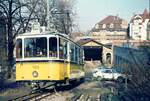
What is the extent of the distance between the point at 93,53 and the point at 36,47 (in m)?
59.3

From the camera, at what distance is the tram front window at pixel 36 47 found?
21.7 m

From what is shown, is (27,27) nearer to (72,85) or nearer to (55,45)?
(72,85)

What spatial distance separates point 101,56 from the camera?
3159 inches

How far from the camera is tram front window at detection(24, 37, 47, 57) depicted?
21672mm

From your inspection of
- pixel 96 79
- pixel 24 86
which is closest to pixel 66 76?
pixel 24 86

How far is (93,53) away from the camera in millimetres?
80750

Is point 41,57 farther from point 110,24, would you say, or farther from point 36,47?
point 110,24

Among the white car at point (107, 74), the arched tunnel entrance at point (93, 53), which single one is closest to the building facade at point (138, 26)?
the arched tunnel entrance at point (93, 53)

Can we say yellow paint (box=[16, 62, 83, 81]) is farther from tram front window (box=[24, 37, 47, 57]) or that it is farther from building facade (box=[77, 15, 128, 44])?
building facade (box=[77, 15, 128, 44])

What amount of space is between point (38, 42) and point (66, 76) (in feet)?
8.50

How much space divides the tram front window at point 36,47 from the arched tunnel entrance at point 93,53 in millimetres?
56626

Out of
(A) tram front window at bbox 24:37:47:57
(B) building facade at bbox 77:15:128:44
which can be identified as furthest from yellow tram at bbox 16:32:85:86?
(B) building facade at bbox 77:15:128:44

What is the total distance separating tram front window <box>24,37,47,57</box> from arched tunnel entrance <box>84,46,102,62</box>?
56626 mm

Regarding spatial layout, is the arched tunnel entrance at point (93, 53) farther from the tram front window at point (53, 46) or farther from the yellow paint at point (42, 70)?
the tram front window at point (53, 46)
